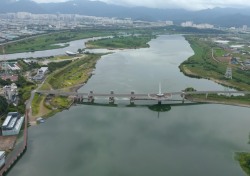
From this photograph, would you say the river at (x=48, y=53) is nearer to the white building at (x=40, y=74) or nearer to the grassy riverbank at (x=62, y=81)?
the grassy riverbank at (x=62, y=81)

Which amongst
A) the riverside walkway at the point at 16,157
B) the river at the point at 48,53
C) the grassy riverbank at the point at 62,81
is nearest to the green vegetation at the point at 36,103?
the grassy riverbank at the point at 62,81

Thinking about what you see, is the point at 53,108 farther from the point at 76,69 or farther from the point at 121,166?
the point at 76,69

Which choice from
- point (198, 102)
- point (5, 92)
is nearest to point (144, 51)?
point (198, 102)

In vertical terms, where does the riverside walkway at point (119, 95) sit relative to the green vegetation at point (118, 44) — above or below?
below

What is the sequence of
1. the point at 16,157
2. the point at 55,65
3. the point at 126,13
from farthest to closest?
1. the point at 126,13
2. the point at 55,65
3. the point at 16,157

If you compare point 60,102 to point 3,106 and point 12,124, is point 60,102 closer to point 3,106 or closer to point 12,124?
point 3,106

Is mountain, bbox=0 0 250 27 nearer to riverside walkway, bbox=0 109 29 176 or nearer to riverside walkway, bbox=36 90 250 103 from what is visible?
riverside walkway, bbox=36 90 250 103

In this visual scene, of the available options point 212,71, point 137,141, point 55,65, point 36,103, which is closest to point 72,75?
point 55,65
